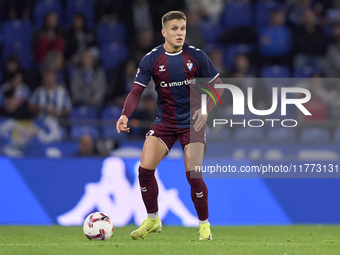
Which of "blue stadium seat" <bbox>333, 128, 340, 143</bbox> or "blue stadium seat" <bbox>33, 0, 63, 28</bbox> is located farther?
"blue stadium seat" <bbox>33, 0, 63, 28</bbox>

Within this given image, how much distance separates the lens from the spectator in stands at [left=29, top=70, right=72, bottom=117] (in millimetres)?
10695

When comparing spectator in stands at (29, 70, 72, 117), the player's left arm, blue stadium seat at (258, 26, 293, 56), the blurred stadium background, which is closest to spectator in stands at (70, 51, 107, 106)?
the blurred stadium background

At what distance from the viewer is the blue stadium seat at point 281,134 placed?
9.19 meters

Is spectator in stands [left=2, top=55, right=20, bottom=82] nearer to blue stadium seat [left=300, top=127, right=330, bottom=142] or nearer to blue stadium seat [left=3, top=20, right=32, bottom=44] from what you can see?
blue stadium seat [left=3, top=20, right=32, bottom=44]

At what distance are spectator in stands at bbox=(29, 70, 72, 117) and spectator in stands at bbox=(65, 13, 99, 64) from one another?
1.75 metres

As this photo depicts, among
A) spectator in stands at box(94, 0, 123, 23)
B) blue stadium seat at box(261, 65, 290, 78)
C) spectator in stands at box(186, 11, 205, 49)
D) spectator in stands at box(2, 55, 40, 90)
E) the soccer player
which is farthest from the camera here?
spectator in stands at box(94, 0, 123, 23)

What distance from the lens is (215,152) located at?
361 inches

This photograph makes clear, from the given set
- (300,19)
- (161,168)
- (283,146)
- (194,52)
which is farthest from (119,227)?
(300,19)

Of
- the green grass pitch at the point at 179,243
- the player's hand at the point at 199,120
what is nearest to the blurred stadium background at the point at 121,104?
the green grass pitch at the point at 179,243

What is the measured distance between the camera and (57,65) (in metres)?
12.1

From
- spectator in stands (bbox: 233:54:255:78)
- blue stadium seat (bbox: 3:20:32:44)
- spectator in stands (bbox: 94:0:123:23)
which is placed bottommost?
spectator in stands (bbox: 233:54:255:78)

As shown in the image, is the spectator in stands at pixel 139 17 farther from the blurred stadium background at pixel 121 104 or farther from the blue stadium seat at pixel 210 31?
the blue stadium seat at pixel 210 31

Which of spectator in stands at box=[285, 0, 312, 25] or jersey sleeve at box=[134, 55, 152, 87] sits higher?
jersey sleeve at box=[134, 55, 152, 87]

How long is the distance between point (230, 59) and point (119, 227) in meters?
5.12
